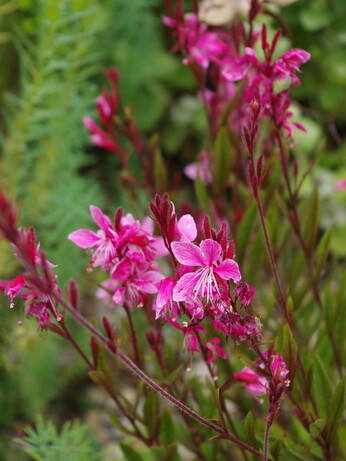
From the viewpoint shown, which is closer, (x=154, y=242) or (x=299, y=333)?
(x=154, y=242)

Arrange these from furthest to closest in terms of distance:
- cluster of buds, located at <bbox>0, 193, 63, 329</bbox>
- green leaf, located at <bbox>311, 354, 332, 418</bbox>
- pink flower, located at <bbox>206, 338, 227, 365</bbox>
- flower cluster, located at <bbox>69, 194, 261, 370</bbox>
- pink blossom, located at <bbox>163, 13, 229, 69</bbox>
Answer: pink blossom, located at <bbox>163, 13, 229, 69</bbox>, green leaf, located at <bbox>311, 354, 332, 418</bbox>, pink flower, located at <bbox>206, 338, 227, 365</bbox>, flower cluster, located at <bbox>69, 194, 261, 370</bbox>, cluster of buds, located at <bbox>0, 193, 63, 329</bbox>

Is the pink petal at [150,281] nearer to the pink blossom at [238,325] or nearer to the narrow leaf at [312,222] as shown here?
the pink blossom at [238,325]

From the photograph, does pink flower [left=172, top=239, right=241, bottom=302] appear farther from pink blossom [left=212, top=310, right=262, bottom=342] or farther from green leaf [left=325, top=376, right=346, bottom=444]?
green leaf [left=325, top=376, right=346, bottom=444]

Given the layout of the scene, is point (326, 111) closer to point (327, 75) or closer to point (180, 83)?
point (327, 75)

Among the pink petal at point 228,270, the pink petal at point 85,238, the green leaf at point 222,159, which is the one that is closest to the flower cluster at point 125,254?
the pink petal at point 85,238

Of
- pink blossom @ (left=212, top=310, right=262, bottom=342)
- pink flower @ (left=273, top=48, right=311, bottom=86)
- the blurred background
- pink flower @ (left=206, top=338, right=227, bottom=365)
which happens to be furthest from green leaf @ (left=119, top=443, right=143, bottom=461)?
pink flower @ (left=273, top=48, right=311, bottom=86)

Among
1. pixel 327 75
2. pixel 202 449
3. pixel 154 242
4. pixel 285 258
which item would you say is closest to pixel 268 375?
pixel 154 242
